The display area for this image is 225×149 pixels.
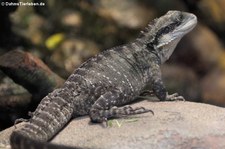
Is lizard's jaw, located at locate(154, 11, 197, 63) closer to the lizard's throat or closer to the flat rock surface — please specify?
the lizard's throat

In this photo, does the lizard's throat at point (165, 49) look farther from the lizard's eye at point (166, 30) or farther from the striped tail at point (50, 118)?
the striped tail at point (50, 118)

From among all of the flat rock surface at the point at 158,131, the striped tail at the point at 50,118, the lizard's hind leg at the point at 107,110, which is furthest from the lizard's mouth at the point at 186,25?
the striped tail at the point at 50,118

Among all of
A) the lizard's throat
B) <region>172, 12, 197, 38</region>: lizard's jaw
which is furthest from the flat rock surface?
<region>172, 12, 197, 38</region>: lizard's jaw

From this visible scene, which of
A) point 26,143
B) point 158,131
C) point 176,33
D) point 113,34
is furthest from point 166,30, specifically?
point 113,34

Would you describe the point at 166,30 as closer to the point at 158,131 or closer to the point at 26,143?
the point at 158,131

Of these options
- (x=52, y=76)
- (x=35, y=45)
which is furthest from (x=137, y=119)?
(x=35, y=45)

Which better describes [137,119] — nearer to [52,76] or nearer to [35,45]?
[52,76]
